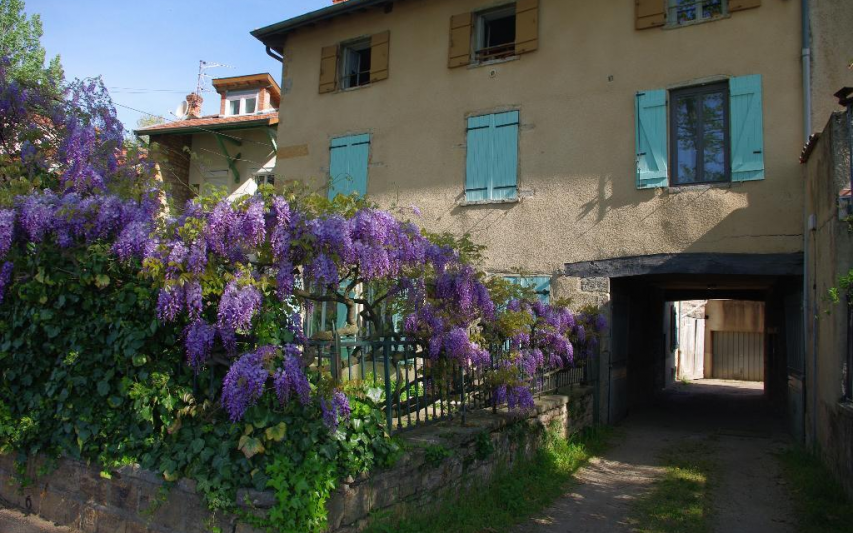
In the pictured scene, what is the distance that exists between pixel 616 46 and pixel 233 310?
317 inches

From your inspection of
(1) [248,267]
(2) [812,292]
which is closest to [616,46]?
(2) [812,292]

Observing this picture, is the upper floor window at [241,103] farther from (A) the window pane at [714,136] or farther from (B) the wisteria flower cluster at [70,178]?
(A) the window pane at [714,136]

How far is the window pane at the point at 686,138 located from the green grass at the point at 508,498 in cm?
418

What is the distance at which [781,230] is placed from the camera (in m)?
8.35

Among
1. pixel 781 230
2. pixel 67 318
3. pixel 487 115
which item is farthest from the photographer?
pixel 487 115

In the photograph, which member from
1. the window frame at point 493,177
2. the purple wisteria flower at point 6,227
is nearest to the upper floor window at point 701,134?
the window frame at point 493,177

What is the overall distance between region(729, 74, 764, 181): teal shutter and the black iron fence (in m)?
4.64

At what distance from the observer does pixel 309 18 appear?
472 inches

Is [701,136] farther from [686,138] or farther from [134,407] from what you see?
[134,407]

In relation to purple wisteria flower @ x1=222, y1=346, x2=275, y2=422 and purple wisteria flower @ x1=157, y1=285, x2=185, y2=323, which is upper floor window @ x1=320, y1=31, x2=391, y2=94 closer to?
purple wisteria flower @ x1=157, y1=285, x2=185, y2=323

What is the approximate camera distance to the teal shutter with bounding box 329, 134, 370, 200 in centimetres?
1150

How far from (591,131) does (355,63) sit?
515 cm

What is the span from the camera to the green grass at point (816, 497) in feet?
16.7

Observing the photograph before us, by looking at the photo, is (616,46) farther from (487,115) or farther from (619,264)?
(619,264)
